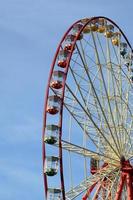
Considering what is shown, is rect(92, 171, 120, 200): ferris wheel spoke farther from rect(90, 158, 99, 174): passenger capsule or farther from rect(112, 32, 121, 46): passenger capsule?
rect(112, 32, 121, 46): passenger capsule

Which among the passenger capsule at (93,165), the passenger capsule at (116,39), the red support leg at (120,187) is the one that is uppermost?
the passenger capsule at (116,39)

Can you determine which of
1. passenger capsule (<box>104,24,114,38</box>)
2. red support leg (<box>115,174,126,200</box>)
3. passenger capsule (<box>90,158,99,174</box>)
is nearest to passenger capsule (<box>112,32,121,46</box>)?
passenger capsule (<box>104,24,114,38</box>)

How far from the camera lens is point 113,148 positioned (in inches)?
1759

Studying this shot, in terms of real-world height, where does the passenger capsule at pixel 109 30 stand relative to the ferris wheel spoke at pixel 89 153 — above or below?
above

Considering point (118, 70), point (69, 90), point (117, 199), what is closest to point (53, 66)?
point (69, 90)

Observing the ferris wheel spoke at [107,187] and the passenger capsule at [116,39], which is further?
the passenger capsule at [116,39]

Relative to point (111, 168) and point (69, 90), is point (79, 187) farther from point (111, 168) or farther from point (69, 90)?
point (69, 90)

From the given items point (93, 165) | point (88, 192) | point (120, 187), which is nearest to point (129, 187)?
point (120, 187)

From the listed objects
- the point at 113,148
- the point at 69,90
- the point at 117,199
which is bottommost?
the point at 117,199

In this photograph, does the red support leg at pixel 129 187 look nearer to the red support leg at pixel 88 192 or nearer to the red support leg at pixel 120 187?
the red support leg at pixel 120 187

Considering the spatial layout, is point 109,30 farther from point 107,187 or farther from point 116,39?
point 107,187

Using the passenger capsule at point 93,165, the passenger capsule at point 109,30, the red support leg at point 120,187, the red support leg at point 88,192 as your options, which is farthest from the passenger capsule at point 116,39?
the red support leg at point 120,187

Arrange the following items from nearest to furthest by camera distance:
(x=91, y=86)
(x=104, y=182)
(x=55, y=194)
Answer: (x=55, y=194) → (x=91, y=86) → (x=104, y=182)

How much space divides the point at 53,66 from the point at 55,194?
7887 mm
